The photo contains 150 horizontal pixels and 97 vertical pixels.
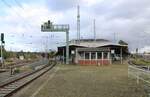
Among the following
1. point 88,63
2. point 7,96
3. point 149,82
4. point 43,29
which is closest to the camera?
point 7,96

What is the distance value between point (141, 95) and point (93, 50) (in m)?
47.6

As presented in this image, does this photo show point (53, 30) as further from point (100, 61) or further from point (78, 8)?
point (100, 61)

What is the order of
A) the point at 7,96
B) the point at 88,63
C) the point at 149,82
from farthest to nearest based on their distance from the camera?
the point at 88,63 < the point at 149,82 < the point at 7,96

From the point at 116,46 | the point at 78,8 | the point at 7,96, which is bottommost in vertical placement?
the point at 7,96

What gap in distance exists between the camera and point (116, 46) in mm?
73312

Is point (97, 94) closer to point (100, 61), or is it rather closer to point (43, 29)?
point (100, 61)

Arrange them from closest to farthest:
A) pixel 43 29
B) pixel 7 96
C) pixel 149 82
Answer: pixel 7 96
pixel 149 82
pixel 43 29

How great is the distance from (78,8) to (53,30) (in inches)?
330

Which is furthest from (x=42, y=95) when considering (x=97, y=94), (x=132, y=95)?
(x=132, y=95)

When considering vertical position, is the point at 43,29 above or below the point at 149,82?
above

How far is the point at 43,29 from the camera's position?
233 feet

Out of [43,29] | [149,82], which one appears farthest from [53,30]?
[149,82]

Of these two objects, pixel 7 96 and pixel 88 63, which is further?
pixel 88 63

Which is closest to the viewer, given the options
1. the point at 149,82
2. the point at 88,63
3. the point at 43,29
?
the point at 149,82
